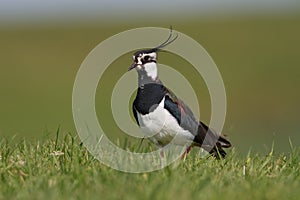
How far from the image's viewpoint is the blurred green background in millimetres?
25047

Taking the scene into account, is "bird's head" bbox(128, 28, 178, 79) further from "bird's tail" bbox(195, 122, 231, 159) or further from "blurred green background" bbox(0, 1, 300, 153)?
"blurred green background" bbox(0, 1, 300, 153)

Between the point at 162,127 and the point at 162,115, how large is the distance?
0.12 meters

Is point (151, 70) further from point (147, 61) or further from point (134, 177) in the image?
point (134, 177)

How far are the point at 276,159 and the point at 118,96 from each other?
2.24m

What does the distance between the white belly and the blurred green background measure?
12828mm

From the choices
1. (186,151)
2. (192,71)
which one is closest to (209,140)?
(186,151)

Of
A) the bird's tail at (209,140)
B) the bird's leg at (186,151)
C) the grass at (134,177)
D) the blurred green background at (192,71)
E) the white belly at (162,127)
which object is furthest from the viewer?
the blurred green background at (192,71)

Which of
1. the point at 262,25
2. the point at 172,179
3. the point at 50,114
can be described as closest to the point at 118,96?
the point at 172,179

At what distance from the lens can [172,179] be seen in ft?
17.5

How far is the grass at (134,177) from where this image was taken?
493cm

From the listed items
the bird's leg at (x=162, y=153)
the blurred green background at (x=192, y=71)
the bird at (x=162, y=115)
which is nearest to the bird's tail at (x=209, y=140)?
the bird at (x=162, y=115)

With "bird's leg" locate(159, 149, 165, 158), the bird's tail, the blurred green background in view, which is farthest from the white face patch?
the blurred green background

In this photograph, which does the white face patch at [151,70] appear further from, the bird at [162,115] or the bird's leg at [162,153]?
the bird's leg at [162,153]

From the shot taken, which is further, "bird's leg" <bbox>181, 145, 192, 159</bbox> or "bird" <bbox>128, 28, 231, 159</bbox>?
"bird" <bbox>128, 28, 231, 159</bbox>
